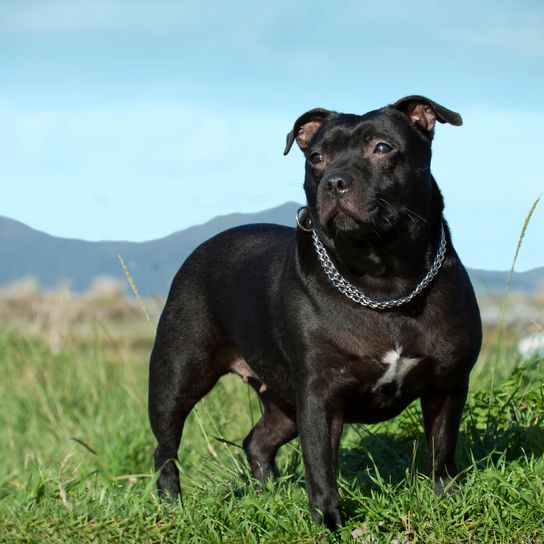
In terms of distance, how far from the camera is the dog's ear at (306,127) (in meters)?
4.98

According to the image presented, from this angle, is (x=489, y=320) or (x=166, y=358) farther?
(x=489, y=320)

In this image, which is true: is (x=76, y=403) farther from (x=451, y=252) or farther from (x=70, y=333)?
(x=451, y=252)

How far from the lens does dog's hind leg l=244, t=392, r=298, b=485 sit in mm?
5746

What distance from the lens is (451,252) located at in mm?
4762

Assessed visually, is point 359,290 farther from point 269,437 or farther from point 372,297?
point 269,437

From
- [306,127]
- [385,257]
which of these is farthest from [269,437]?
[306,127]

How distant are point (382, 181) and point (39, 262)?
7558 millimetres

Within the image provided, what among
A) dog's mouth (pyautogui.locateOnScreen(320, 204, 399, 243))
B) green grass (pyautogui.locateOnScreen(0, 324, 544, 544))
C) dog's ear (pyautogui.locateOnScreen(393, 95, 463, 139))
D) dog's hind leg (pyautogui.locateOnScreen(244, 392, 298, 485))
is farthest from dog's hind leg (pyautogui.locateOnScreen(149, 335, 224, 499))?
dog's ear (pyautogui.locateOnScreen(393, 95, 463, 139))

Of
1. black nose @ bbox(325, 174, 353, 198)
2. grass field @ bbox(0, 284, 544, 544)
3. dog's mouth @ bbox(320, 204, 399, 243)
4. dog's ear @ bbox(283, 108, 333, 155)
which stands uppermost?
dog's ear @ bbox(283, 108, 333, 155)

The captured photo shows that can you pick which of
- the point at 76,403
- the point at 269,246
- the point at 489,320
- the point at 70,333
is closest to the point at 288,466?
the point at 269,246

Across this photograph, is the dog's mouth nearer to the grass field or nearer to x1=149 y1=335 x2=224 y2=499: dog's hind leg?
the grass field

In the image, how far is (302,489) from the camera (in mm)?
4875

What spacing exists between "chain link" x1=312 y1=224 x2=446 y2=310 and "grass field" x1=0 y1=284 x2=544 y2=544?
0.70 m

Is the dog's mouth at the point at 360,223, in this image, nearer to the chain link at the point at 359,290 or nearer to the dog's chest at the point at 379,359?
the chain link at the point at 359,290
